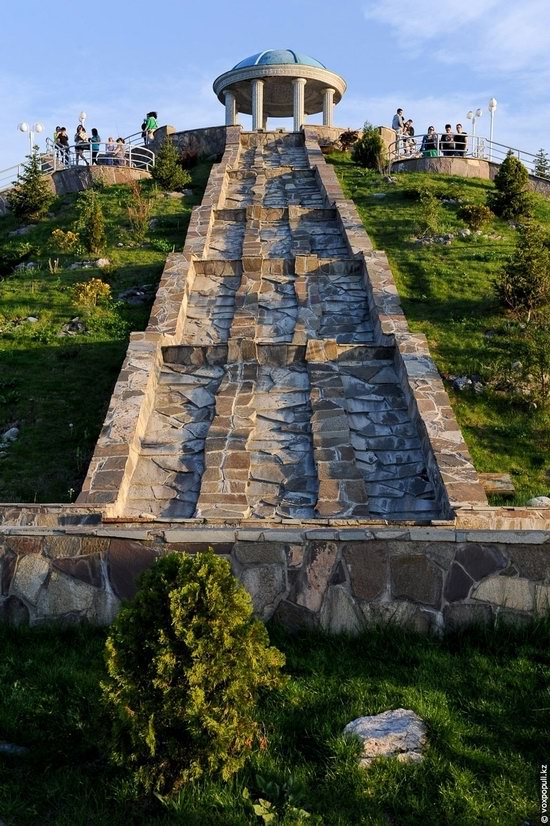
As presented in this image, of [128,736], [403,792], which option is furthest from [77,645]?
[403,792]

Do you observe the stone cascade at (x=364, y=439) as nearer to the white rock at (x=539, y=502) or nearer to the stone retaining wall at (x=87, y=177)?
the white rock at (x=539, y=502)

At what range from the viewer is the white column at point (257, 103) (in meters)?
29.5

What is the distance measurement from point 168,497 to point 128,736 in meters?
4.97

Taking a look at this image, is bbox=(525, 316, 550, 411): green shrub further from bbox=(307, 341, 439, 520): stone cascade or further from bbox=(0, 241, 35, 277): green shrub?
bbox=(0, 241, 35, 277): green shrub

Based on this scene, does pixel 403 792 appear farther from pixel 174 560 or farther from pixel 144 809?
pixel 174 560

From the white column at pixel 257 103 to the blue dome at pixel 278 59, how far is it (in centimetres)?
→ 75

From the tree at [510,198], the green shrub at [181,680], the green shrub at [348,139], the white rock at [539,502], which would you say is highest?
the green shrub at [348,139]

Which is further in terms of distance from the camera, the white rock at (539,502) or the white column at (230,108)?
the white column at (230,108)

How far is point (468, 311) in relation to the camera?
517 inches

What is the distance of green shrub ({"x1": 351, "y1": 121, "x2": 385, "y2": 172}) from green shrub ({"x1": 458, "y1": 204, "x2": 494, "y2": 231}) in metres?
6.35

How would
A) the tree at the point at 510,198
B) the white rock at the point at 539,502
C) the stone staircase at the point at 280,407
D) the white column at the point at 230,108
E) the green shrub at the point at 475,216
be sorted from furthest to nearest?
the white column at the point at 230,108 < the tree at the point at 510,198 < the green shrub at the point at 475,216 < the stone staircase at the point at 280,407 < the white rock at the point at 539,502

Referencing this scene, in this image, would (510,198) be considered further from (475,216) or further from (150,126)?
(150,126)

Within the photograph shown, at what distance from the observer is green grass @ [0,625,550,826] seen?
352 cm

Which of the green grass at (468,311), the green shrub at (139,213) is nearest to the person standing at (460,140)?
the green grass at (468,311)
